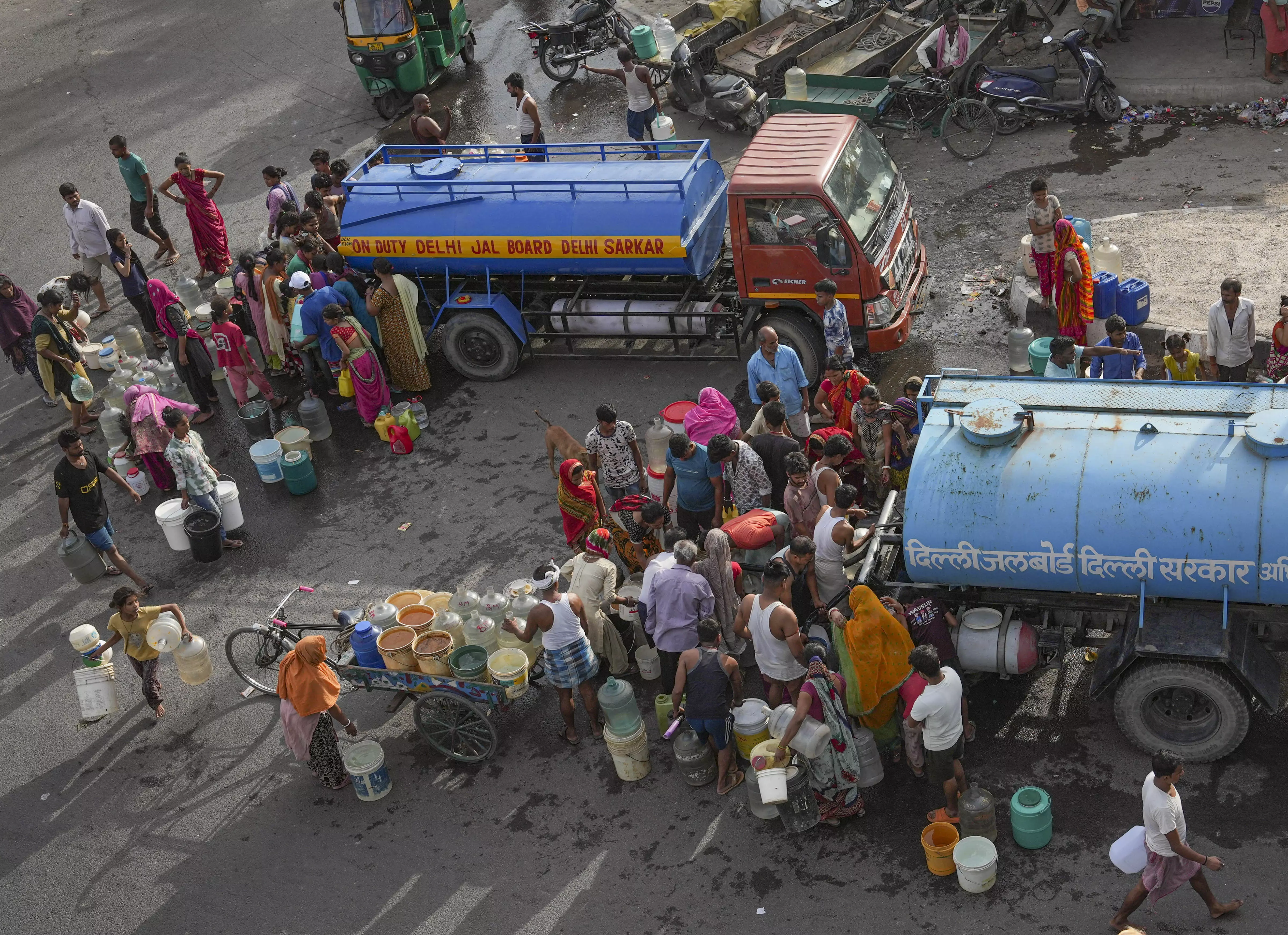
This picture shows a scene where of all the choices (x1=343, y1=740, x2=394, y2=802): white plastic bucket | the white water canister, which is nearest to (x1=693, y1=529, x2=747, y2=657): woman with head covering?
(x1=343, y1=740, x2=394, y2=802): white plastic bucket

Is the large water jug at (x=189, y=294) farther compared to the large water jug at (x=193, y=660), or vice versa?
the large water jug at (x=189, y=294)

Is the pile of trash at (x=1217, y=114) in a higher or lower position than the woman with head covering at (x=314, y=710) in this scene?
higher

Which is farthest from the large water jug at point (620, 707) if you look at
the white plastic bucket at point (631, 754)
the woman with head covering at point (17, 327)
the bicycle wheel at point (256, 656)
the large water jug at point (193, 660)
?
the woman with head covering at point (17, 327)

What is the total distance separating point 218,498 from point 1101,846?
7933 mm

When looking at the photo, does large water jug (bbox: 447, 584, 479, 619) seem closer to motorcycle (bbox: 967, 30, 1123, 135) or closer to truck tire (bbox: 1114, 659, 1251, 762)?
truck tire (bbox: 1114, 659, 1251, 762)

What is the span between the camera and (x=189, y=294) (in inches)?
576

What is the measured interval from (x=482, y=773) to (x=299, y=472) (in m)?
4.36

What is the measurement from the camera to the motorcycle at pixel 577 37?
18.5m

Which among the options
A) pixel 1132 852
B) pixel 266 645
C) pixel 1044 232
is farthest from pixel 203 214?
pixel 1132 852

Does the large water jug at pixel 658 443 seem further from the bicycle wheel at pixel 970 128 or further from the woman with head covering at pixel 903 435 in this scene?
the bicycle wheel at pixel 970 128

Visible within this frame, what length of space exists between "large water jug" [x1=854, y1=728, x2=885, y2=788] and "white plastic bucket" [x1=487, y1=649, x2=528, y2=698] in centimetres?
230

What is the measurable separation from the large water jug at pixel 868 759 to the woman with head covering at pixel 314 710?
3467 mm

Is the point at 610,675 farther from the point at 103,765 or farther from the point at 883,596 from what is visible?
the point at 103,765

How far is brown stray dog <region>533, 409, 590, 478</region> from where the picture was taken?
9992mm
